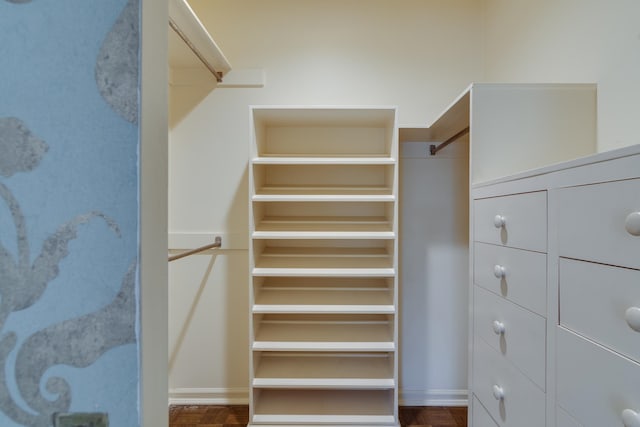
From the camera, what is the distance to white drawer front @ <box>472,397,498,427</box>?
106 cm

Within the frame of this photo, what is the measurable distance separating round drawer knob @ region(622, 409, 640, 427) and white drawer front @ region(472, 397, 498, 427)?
561 millimetres

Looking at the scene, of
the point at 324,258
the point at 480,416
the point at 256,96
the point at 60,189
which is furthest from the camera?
the point at 256,96

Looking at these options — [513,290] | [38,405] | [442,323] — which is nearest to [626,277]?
[513,290]

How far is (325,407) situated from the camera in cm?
170

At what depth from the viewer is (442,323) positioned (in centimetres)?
198

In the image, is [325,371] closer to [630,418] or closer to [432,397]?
[432,397]

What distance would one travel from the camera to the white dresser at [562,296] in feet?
1.84

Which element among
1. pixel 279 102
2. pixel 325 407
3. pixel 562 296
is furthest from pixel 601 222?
pixel 279 102

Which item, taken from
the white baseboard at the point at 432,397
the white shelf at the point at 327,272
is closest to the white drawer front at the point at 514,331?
the white shelf at the point at 327,272

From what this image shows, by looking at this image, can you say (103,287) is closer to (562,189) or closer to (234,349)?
(562,189)

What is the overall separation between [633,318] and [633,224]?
0.48 ft

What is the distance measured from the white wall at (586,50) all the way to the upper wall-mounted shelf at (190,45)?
1428 mm

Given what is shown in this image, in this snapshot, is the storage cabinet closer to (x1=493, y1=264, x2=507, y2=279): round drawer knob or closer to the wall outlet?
(x1=493, y1=264, x2=507, y2=279): round drawer knob

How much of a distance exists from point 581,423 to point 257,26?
2.15m
